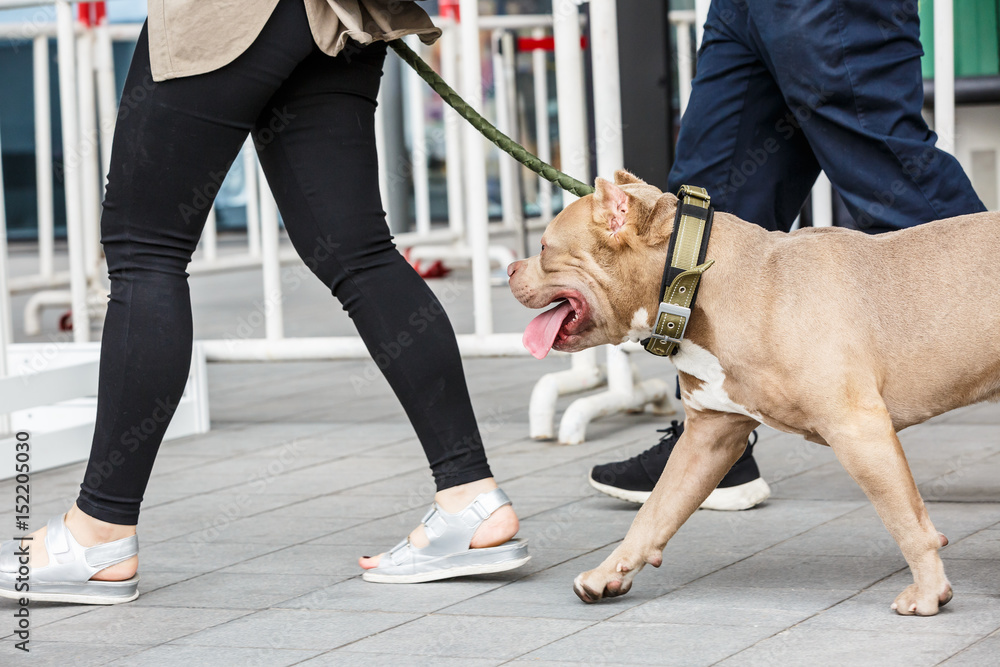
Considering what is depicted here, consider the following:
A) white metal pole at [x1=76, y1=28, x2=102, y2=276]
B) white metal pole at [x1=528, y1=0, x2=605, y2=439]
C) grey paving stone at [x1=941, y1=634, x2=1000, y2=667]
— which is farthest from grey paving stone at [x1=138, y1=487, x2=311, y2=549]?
white metal pole at [x1=76, y1=28, x2=102, y2=276]

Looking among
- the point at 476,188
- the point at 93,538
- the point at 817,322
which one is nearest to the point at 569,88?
the point at 476,188

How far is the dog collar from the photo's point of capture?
91.7 inches

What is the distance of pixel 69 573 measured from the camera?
2.61m

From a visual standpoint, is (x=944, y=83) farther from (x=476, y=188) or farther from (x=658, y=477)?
(x=476, y=188)

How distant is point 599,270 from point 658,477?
0.99 m

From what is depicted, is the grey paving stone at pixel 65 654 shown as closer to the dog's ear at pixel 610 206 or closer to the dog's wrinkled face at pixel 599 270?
the dog's wrinkled face at pixel 599 270

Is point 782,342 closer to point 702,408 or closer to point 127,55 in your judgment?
point 702,408

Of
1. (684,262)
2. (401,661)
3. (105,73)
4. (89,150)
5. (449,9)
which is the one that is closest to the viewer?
(401,661)

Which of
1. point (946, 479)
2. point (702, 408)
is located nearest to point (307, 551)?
point (702, 408)

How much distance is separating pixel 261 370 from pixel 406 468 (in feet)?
8.55

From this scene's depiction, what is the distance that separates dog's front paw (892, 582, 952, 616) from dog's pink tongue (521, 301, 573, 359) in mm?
Result: 771

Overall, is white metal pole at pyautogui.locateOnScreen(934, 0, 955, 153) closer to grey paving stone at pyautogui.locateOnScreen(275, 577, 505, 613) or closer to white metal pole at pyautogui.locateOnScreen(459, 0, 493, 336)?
white metal pole at pyautogui.locateOnScreen(459, 0, 493, 336)

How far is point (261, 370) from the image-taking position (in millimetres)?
6336

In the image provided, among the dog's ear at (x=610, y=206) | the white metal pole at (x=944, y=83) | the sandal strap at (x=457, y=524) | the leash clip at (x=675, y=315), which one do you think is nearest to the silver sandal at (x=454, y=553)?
the sandal strap at (x=457, y=524)
